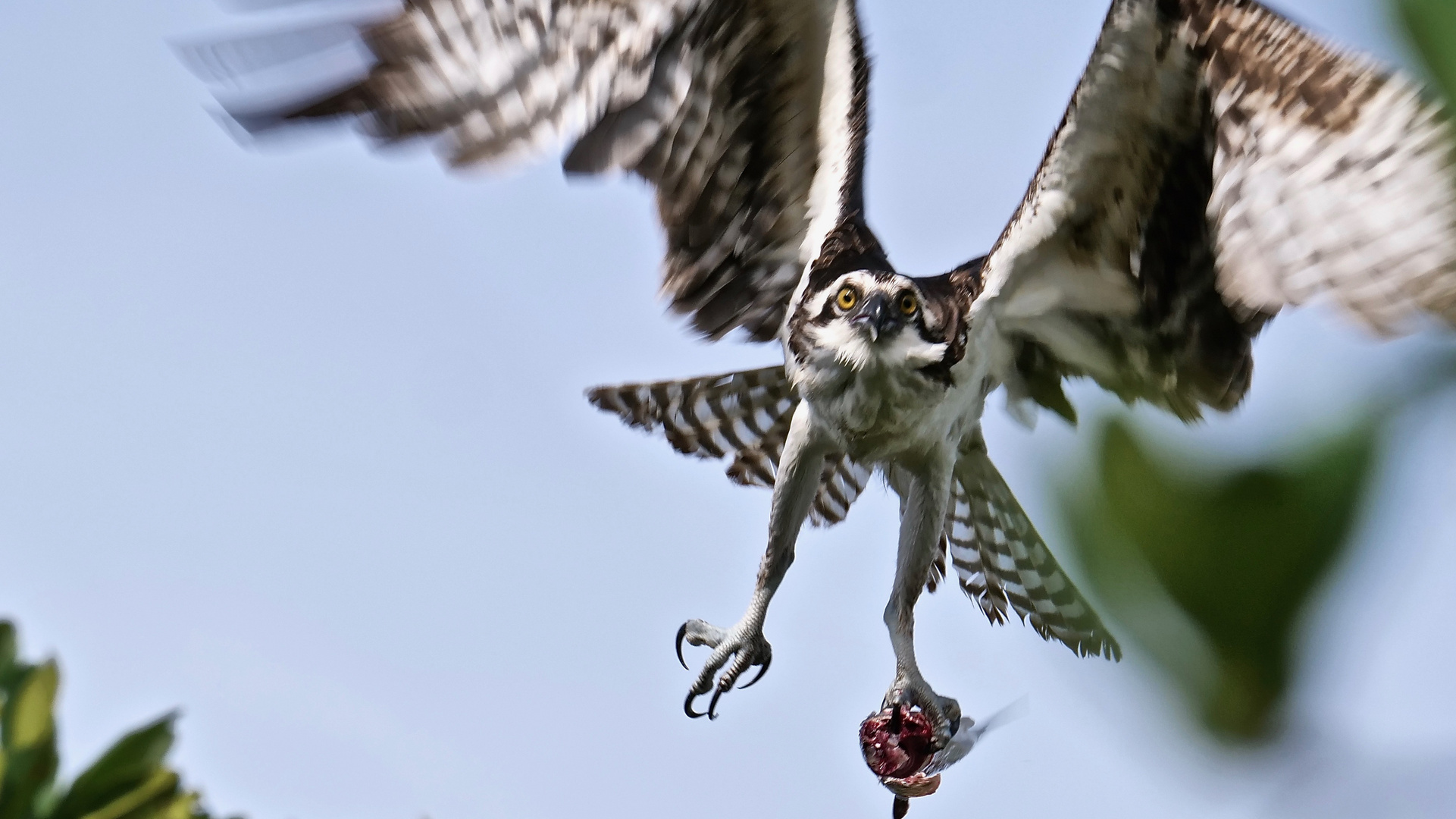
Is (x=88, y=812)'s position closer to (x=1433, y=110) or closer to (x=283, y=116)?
(x=1433, y=110)

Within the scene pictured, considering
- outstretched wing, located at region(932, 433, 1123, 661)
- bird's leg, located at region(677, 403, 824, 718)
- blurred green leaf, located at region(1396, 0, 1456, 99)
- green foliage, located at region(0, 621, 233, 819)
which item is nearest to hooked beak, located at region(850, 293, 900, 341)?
bird's leg, located at region(677, 403, 824, 718)

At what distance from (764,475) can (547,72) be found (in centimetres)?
157

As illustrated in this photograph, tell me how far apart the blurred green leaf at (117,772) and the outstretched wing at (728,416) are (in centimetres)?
286

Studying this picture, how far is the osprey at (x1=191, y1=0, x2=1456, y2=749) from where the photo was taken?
3209 millimetres

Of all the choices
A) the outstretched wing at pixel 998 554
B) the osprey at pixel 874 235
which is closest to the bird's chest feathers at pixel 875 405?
the osprey at pixel 874 235

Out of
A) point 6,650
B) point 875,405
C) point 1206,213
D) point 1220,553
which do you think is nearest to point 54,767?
point 6,650

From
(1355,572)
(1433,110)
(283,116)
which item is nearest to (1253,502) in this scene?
(1355,572)

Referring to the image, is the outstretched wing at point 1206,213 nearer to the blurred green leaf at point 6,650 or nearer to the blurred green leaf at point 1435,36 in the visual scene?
the blurred green leaf at point 1435,36

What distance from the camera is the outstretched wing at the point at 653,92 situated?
3.86 metres

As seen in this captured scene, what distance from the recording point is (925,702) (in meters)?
3.32

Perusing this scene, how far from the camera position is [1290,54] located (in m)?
3.18

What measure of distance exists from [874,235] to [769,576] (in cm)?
104

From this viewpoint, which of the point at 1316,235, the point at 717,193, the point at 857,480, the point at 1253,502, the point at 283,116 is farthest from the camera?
the point at 857,480

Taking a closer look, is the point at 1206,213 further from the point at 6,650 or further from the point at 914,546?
the point at 6,650
